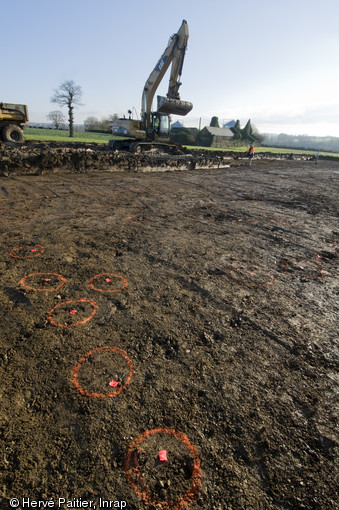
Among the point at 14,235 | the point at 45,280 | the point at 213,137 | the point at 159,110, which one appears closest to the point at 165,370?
the point at 45,280

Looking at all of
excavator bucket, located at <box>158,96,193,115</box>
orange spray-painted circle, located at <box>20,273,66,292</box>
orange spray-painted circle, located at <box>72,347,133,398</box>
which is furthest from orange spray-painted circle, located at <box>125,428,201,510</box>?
excavator bucket, located at <box>158,96,193,115</box>

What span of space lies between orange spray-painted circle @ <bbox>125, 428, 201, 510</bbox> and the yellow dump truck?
20.4m

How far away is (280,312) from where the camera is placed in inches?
126

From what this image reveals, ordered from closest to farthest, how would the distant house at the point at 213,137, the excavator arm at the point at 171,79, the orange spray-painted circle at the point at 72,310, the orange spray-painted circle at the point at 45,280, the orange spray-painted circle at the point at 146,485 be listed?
the orange spray-painted circle at the point at 146,485
the orange spray-painted circle at the point at 72,310
the orange spray-painted circle at the point at 45,280
the excavator arm at the point at 171,79
the distant house at the point at 213,137

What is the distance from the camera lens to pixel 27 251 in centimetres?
423

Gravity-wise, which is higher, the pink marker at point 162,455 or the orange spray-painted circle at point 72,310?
the orange spray-painted circle at point 72,310

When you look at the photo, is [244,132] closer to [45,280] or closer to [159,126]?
[159,126]

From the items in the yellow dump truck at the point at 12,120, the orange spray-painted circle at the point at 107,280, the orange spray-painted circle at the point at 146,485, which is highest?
the yellow dump truck at the point at 12,120

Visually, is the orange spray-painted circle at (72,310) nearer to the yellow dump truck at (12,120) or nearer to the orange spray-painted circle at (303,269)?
the orange spray-painted circle at (303,269)

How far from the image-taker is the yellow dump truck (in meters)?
16.8

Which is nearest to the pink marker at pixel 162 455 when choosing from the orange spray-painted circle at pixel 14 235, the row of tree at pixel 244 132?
the orange spray-painted circle at pixel 14 235

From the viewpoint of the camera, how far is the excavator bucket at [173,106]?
15844mm

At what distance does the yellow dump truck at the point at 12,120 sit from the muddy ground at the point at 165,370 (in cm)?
1557

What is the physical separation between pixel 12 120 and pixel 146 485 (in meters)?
21.4
